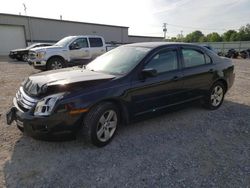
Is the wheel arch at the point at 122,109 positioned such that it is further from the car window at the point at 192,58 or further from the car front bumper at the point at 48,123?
the car window at the point at 192,58

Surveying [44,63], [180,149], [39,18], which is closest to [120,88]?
[180,149]

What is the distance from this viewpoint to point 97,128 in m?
3.18

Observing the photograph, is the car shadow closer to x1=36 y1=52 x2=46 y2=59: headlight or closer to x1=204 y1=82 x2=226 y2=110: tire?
x1=204 y1=82 x2=226 y2=110: tire

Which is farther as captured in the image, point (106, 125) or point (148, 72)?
point (148, 72)

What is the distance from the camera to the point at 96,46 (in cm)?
1130

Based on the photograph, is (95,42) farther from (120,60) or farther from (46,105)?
(46,105)

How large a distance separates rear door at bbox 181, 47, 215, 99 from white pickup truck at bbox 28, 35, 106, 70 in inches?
253

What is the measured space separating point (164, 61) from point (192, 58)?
89 cm

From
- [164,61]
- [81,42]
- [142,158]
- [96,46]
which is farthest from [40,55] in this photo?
[142,158]

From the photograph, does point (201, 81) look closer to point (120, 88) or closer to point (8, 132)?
point (120, 88)

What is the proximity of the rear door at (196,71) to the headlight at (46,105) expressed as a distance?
99.2 inches

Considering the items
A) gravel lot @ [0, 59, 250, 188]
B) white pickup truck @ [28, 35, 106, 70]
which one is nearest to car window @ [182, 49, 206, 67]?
gravel lot @ [0, 59, 250, 188]

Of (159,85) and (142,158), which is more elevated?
(159,85)

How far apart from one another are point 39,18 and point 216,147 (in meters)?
28.8
